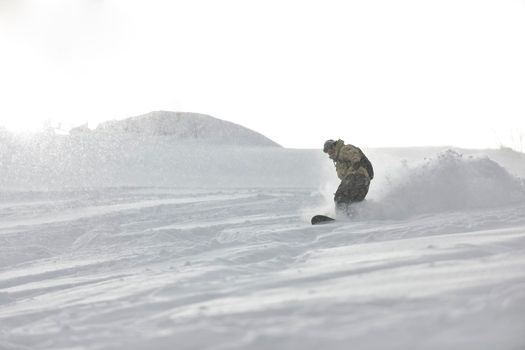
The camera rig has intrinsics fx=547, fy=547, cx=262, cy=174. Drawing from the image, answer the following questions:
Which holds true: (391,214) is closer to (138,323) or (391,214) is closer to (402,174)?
(402,174)

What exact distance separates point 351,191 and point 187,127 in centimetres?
2692

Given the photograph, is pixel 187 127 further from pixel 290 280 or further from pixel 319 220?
pixel 290 280

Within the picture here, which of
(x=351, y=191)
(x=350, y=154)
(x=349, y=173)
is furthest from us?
(x=350, y=154)

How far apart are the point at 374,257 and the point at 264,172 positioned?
776 inches

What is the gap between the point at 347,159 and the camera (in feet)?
23.7

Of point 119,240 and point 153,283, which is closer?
point 153,283

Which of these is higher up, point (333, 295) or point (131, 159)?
point (131, 159)

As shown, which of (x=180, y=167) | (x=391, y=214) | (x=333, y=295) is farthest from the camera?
(x=180, y=167)

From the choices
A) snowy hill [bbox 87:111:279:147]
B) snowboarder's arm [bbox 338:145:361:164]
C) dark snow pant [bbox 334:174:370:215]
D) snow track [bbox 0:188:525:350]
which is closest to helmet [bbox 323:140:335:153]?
snowboarder's arm [bbox 338:145:361:164]

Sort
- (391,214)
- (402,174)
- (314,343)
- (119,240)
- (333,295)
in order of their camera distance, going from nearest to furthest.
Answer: (314,343) < (333,295) < (119,240) < (391,214) < (402,174)

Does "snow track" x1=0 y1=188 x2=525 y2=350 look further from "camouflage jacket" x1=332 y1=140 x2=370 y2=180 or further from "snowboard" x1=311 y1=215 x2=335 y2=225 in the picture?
"camouflage jacket" x1=332 y1=140 x2=370 y2=180

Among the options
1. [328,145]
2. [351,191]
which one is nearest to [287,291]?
[351,191]

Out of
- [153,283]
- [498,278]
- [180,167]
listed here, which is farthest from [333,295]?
[180,167]

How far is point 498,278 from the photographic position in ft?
7.22
